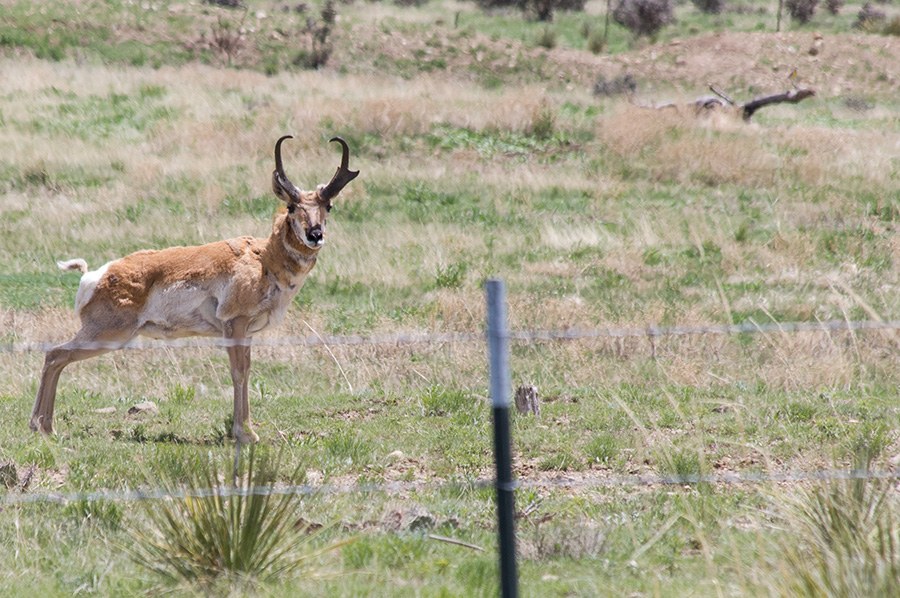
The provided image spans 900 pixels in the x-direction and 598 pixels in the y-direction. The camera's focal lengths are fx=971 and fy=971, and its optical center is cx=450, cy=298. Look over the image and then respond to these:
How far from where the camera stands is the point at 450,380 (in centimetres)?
1119

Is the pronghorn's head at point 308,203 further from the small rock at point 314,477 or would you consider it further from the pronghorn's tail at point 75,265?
the small rock at point 314,477

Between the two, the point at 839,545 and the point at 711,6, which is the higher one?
the point at 711,6

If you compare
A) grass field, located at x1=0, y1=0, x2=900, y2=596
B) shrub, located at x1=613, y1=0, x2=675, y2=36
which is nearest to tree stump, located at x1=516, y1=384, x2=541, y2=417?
grass field, located at x1=0, y1=0, x2=900, y2=596

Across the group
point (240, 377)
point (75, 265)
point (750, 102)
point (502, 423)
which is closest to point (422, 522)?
point (502, 423)

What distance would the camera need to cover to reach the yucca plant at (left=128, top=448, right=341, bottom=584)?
15.8 ft

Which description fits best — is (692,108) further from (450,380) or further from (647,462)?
(647,462)

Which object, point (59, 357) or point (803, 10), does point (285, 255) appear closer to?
point (59, 357)

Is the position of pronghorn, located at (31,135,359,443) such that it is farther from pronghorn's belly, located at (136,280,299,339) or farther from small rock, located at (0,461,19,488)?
small rock, located at (0,461,19,488)

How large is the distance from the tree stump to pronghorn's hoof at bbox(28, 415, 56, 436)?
4.20m

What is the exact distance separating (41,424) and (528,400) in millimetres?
4356

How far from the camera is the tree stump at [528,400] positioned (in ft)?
30.2

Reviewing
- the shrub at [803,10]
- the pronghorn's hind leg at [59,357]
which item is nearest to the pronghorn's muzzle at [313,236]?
the pronghorn's hind leg at [59,357]

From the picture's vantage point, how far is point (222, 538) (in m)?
4.82

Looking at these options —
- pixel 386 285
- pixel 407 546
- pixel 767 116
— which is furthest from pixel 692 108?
pixel 407 546
